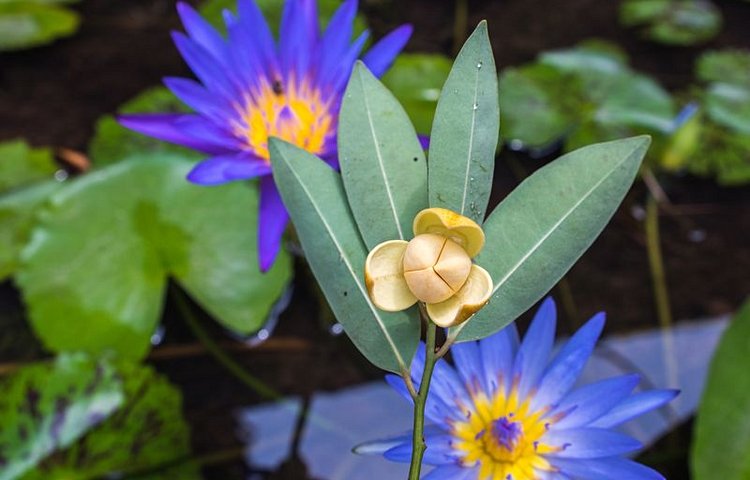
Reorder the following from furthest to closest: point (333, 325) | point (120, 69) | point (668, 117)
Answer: point (120, 69) → point (668, 117) → point (333, 325)

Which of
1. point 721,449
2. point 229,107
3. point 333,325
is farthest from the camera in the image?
point 333,325

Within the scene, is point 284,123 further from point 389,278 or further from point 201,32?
point 389,278

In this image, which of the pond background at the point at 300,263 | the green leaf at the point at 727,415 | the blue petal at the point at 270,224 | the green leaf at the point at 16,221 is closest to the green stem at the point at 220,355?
the pond background at the point at 300,263

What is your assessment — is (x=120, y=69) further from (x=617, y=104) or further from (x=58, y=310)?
(x=617, y=104)

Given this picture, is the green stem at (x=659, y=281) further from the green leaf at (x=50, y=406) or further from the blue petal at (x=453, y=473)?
the green leaf at (x=50, y=406)

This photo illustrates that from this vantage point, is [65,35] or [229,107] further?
[65,35]

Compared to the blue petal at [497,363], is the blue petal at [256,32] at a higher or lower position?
higher

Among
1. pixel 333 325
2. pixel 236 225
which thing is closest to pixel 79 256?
pixel 236 225

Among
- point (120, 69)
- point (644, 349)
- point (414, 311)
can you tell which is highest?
point (414, 311)
